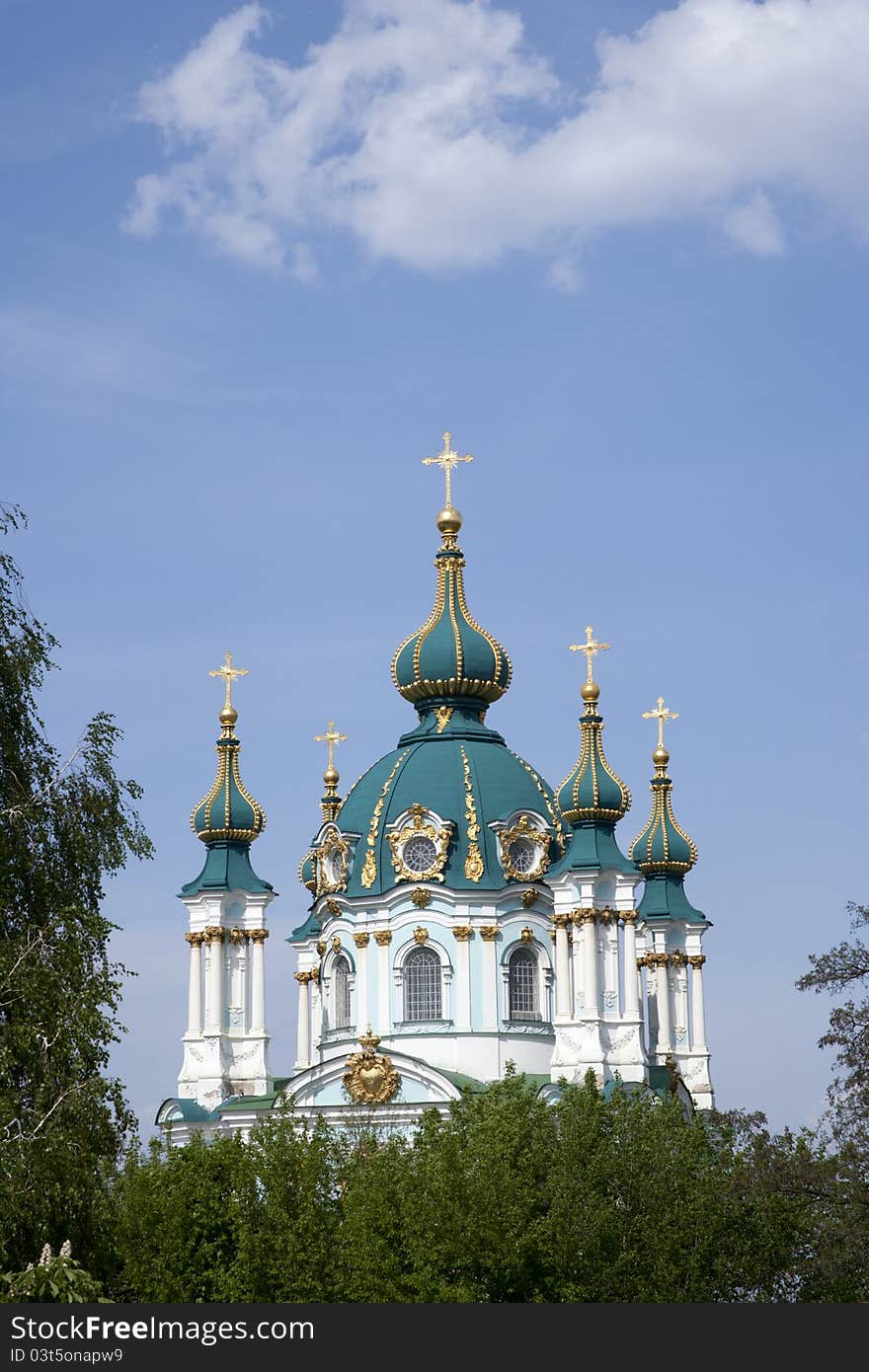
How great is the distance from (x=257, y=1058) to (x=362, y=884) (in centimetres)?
560

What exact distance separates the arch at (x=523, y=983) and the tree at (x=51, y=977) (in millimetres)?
29562

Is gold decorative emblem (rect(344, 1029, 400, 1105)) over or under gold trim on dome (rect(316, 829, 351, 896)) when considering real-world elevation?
under

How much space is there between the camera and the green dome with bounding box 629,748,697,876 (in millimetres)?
72438

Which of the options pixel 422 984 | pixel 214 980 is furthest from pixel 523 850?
pixel 214 980

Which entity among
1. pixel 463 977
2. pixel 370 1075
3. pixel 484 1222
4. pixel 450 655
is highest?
pixel 450 655

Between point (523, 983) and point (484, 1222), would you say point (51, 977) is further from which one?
point (523, 983)

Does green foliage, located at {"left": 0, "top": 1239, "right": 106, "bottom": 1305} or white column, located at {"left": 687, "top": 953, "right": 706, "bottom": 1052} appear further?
white column, located at {"left": 687, "top": 953, "right": 706, "bottom": 1052}

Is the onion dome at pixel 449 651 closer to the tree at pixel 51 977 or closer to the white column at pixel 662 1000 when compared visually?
the white column at pixel 662 1000

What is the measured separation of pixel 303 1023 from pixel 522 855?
1006 cm

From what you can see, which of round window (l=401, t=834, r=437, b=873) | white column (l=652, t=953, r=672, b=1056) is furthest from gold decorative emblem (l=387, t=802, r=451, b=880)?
white column (l=652, t=953, r=672, b=1056)

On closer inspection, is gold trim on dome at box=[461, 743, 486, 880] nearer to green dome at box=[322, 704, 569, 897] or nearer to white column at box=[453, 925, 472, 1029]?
green dome at box=[322, 704, 569, 897]

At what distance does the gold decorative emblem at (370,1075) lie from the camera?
193 ft

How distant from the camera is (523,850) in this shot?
203 feet

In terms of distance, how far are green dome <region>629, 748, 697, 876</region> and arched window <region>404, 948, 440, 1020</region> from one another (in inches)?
490
